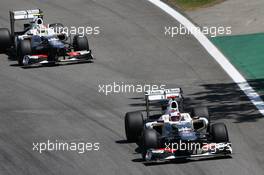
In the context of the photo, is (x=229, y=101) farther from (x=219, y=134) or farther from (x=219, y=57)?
(x=219, y=134)

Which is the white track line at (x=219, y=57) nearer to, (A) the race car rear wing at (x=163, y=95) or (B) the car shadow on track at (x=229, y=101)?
(B) the car shadow on track at (x=229, y=101)

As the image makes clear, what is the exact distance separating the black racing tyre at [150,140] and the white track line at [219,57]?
5.07 metres

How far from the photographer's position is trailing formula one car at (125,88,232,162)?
23359 millimetres

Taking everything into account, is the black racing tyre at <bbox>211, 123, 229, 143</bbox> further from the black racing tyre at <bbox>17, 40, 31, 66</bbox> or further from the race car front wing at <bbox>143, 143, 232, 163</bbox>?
the black racing tyre at <bbox>17, 40, 31, 66</bbox>

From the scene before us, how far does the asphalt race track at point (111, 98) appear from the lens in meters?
23.5

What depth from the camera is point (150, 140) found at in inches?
925

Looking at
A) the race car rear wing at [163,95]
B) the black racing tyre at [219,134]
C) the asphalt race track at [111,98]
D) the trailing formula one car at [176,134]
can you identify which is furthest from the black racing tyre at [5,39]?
the black racing tyre at [219,134]

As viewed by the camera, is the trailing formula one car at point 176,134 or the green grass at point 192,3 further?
the green grass at point 192,3

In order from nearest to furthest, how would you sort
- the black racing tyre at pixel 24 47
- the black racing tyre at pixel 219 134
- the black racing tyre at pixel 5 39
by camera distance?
the black racing tyre at pixel 219 134 → the black racing tyre at pixel 24 47 → the black racing tyre at pixel 5 39

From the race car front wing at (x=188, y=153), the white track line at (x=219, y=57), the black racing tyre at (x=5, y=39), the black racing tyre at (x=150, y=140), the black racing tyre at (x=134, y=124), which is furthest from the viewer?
the black racing tyre at (x=5, y=39)

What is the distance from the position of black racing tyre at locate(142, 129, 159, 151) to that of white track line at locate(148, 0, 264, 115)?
16.6 ft

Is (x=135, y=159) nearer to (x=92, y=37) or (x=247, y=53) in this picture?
(x=247, y=53)

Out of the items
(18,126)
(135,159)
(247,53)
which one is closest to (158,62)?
(247,53)

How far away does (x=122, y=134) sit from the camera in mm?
26031
